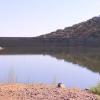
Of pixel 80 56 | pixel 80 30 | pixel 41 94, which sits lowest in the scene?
pixel 41 94

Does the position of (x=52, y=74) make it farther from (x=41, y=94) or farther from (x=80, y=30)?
(x=80, y=30)

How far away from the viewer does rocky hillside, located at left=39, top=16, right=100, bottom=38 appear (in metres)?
64.8

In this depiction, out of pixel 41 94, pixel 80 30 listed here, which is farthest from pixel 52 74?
pixel 80 30

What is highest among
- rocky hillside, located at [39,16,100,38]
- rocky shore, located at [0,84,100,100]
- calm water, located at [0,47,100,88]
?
rocky hillside, located at [39,16,100,38]

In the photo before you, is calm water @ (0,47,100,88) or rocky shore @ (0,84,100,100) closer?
rocky shore @ (0,84,100,100)

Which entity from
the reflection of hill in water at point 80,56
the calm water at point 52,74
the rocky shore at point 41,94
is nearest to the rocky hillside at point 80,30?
the reflection of hill in water at point 80,56

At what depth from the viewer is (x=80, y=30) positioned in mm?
70062

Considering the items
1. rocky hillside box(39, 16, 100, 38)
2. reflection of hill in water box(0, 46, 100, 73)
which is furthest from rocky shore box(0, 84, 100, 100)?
rocky hillside box(39, 16, 100, 38)

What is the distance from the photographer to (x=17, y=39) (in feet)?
192

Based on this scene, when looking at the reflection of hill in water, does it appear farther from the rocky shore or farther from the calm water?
the rocky shore

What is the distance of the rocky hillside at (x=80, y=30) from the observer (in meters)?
64.8

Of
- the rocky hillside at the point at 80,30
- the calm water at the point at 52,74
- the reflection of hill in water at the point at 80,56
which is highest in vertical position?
the rocky hillside at the point at 80,30

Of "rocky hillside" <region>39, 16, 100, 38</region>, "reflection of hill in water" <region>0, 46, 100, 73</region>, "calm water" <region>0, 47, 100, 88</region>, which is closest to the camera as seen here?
"calm water" <region>0, 47, 100, 88</region>

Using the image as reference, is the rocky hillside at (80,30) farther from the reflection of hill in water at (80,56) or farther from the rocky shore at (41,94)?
the rocky shore at (41,94)
